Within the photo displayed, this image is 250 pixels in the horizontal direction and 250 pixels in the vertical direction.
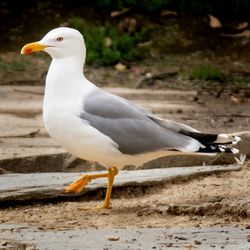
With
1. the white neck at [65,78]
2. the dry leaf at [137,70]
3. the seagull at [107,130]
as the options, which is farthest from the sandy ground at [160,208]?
the dry leaf at [137,70]

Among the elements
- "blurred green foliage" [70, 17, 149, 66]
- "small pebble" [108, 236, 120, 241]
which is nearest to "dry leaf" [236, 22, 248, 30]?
"blurred green foliage" [70, 17, 149, 66]

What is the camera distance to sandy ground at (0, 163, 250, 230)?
5578 millimetres

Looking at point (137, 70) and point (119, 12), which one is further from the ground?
point (119, 12)

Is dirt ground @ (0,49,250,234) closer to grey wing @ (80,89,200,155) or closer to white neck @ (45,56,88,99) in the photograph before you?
grey wing @ (80,89,200,155)

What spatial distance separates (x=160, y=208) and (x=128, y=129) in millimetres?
539

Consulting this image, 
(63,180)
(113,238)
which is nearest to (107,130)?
(63,180)

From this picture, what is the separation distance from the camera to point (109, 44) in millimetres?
11922

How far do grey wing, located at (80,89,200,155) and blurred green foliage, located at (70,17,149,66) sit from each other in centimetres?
557

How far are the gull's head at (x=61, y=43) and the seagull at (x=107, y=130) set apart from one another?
0.12m

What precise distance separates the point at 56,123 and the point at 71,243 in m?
1.16

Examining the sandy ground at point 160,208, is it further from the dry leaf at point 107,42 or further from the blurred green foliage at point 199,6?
the blurred green foliage at point 199,6

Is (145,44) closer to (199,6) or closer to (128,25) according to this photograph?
(128,25)

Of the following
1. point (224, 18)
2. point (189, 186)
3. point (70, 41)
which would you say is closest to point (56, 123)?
point (70, 41)

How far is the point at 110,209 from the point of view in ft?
19.8
